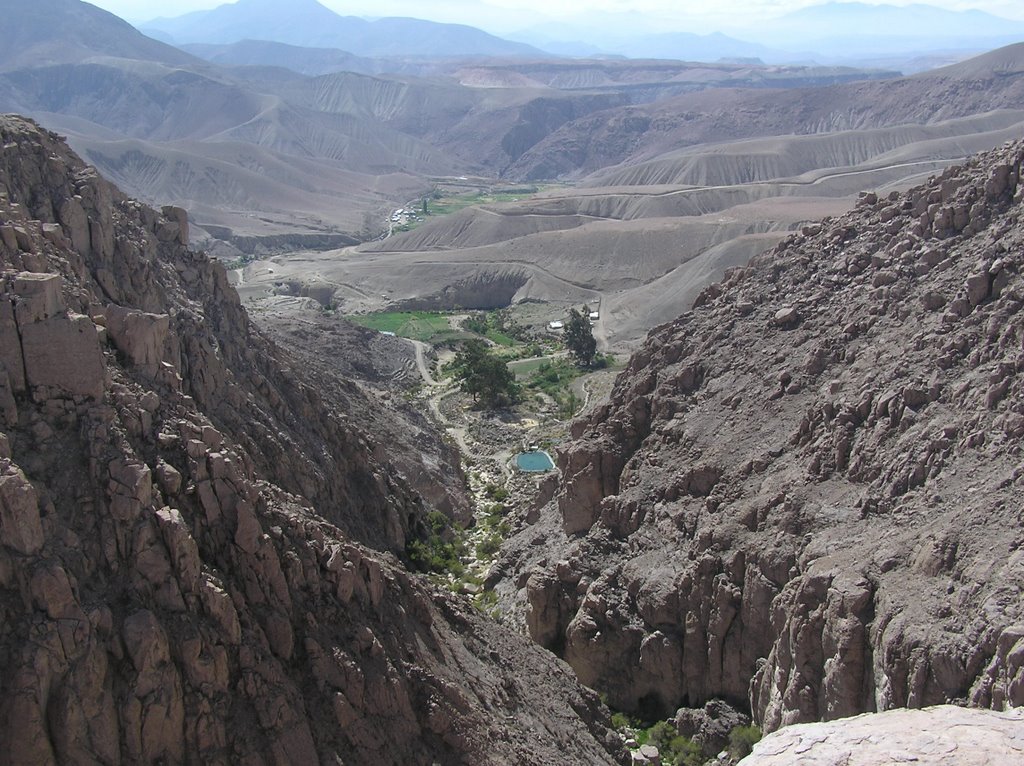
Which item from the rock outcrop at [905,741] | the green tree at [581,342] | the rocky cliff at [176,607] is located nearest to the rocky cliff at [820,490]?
the rock outcrop at [905,741]

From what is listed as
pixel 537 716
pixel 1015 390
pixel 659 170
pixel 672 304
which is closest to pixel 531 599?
pixel 537 716

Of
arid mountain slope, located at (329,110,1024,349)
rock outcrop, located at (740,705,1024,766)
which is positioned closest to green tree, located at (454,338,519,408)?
arid mountain slope, located at (329,110,1024,349)

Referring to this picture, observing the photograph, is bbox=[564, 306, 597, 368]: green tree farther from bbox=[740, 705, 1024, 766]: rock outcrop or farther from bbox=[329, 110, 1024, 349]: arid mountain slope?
bbox=[740, 705, 1024, 766]: rock outcrop

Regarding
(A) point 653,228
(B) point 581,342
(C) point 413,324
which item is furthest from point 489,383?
(A) point 653,228

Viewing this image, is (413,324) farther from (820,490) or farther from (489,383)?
(820,490)

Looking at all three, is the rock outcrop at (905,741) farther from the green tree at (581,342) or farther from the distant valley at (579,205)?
the distant valley at (579,205)
